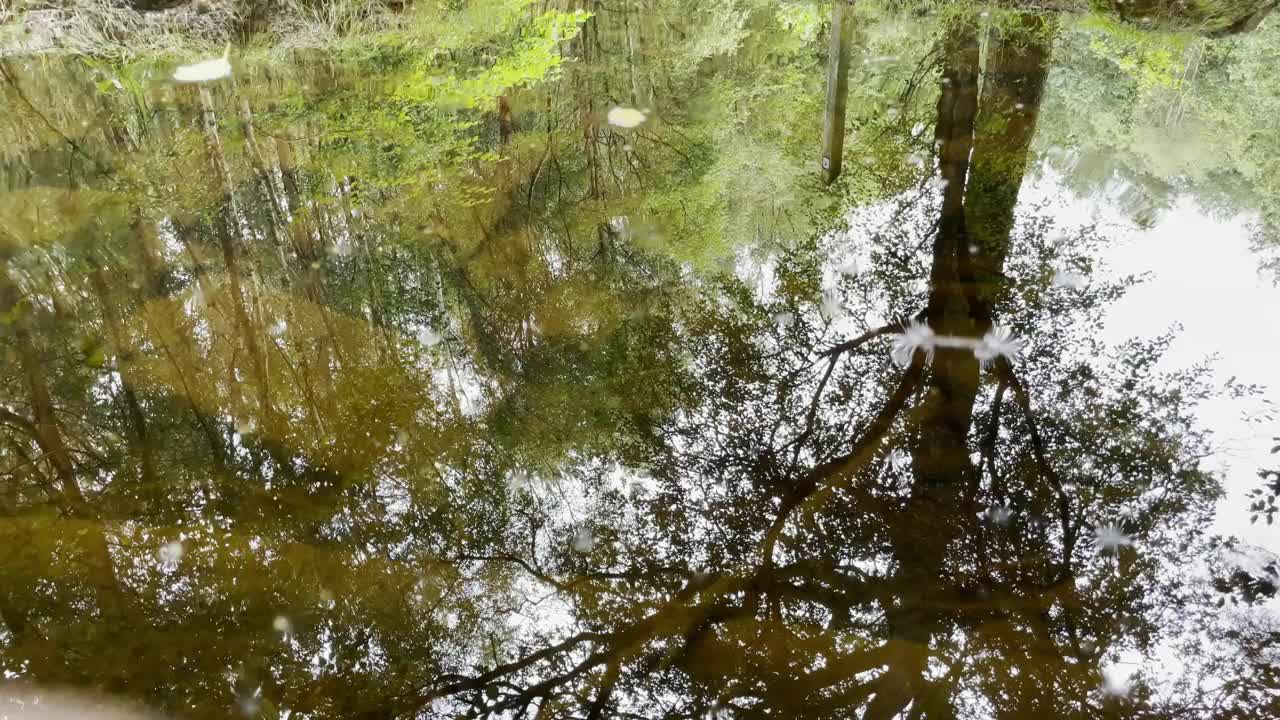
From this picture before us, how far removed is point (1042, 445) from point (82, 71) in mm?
7021

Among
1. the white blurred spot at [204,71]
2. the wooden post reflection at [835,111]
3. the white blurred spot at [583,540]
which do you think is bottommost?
the white blurred spot at [583,540]

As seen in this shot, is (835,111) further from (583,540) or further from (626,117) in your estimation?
(583,540)

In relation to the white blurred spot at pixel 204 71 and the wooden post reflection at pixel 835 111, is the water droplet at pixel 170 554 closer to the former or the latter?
the wooden post reflection at pixel 835 111

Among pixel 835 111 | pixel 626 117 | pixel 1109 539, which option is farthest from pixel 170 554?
pixel 835 111

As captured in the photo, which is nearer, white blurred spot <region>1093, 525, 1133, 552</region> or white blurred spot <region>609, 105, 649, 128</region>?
white blurred spot <region>1093, 525, 1133, 552</region>

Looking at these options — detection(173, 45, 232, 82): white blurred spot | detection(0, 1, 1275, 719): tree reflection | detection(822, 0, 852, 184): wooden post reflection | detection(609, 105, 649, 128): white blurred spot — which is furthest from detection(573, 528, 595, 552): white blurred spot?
detection(173, 45, 232, 82): white blurred spot

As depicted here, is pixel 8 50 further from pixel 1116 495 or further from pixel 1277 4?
pixel 1277 4

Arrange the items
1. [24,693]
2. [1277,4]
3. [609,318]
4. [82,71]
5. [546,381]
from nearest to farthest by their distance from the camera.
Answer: [24,693] < [546,381] < [609,318] < [1277,4] < [82,71]

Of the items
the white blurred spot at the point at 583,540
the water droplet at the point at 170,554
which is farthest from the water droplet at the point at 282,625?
the white blurred spot at the point at 583,540

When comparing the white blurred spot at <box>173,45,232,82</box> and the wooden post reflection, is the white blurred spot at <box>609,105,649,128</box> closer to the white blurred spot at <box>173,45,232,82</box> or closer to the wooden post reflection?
the wooden post reflection

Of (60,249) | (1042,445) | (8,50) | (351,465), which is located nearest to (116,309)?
(60,249)

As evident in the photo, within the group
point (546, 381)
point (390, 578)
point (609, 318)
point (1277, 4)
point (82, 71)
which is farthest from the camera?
point (82, 71)

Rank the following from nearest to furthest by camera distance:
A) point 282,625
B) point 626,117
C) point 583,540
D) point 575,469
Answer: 1. point 282,625
2. point 583,540
3. point 575,469
4. point 626,117

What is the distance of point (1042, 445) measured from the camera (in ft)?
7.43
